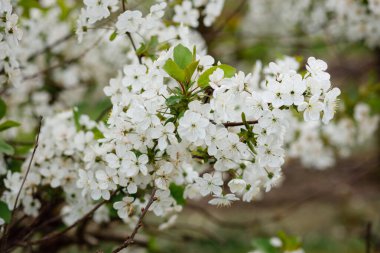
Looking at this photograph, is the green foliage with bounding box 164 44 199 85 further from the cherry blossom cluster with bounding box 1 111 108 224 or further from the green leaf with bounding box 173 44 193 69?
the cherry blossom cluster with bounding box 1 111 108 224

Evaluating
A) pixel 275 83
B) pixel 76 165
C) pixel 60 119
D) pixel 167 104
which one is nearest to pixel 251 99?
pixel 275 83

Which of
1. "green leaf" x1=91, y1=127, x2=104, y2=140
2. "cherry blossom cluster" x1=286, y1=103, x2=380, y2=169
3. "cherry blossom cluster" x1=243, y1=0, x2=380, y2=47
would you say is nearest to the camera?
"green leaf" x1=91, y1=127, x2=104, y2=140

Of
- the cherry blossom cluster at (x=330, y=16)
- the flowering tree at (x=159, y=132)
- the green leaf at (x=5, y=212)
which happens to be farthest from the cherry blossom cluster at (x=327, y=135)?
the green leaf at (x=5, y=212)

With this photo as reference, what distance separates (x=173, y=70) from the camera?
1.49 metres

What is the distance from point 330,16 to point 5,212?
281cm

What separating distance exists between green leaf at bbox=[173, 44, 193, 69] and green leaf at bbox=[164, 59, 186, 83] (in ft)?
0.12

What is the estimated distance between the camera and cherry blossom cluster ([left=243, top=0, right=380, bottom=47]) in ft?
10.6

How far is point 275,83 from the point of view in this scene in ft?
4.67

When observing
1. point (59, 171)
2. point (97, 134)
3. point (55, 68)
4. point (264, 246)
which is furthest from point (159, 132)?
point (55, 68)

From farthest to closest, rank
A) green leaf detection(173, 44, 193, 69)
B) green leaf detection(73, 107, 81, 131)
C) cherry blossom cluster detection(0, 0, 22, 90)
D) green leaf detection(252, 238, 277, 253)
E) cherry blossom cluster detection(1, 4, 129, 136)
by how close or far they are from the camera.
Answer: cherry blossom cluster detection(1, 4, 129, 136) < green leaf detection(252, 238, 277, 253) < green leaf detection(73, 107, 81, 131) < cherry blossom cluster detection(0, 0, 22, 90) < green leaf detection(173, 44, 193, 69)

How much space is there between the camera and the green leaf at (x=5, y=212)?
1.79 m

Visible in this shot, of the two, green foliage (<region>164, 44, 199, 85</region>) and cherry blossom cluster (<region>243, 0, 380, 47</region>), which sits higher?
cherry blossom cluster (<region>243, 0, 380, 47</region>)

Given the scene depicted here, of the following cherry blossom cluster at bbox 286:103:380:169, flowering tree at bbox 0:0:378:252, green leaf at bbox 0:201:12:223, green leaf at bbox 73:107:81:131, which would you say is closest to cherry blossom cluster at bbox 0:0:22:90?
flowering tree at bbox 0:0:378:252

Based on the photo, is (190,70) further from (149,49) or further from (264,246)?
(264,246)
